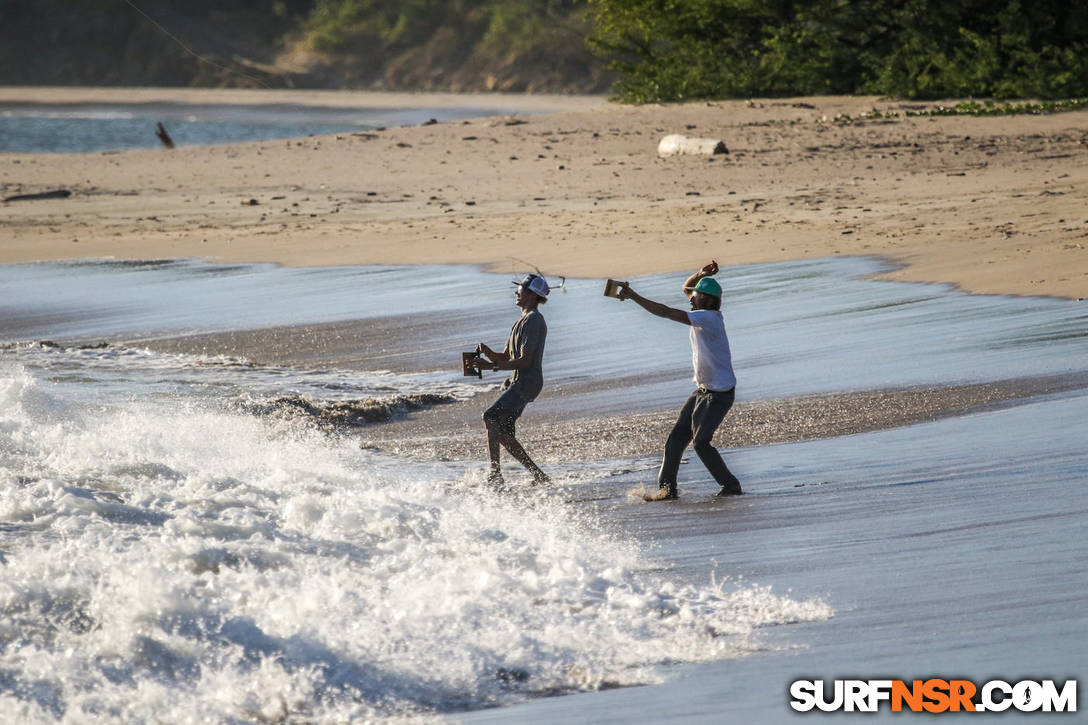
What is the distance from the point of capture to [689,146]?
78.6 ft

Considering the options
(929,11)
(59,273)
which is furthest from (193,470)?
(929,11)

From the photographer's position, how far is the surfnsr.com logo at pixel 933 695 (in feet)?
16.9

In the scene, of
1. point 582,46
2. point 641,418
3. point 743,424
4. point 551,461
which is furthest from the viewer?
point 582,46

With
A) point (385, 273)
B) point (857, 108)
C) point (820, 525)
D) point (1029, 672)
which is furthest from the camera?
point (857, 108)

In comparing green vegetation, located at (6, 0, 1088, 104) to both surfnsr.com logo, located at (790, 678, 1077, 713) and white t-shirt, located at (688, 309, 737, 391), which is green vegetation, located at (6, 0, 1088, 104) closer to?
white t-shirt, located at (688, 309, 737, 391)

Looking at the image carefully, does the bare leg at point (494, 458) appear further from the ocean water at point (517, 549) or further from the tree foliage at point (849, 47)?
the tree foliage at point (849, 47)

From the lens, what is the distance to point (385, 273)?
1712 centimetres

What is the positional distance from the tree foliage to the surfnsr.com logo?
77.6ft

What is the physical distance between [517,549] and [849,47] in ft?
83.7

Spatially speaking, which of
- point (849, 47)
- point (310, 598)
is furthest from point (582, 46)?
point (310, 598)

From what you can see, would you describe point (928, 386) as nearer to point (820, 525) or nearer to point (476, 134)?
point (820, 525)

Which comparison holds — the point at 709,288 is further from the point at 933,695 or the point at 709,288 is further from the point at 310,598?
the point at 933,695

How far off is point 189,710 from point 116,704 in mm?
277

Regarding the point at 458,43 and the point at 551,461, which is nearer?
the point at 551,461
